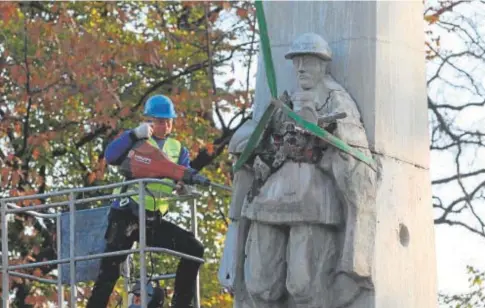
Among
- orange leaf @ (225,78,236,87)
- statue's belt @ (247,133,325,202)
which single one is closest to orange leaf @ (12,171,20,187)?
orange leaf @ (225,78,236,87)

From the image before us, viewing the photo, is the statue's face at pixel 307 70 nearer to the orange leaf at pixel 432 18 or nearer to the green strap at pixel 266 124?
the green strap at pixel 266 124

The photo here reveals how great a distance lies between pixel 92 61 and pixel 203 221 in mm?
2316

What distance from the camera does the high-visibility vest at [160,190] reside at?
1778 centimetres

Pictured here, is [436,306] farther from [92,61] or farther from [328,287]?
[92,61]

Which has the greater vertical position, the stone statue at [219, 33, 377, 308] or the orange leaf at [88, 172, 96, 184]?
the orange leaf at [88, 172, 96, 184]

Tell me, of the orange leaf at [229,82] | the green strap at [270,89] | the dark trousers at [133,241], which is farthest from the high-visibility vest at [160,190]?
the orange leaf at [229,82]

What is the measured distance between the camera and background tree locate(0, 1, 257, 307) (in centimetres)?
2659

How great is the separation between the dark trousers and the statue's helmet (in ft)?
7.83

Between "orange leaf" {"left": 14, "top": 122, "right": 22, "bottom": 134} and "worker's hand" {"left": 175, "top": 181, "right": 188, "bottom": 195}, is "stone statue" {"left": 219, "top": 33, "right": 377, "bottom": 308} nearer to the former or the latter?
"worker's hand" {"left": 175, "top": 181, "right": 188, "bottom": 195}

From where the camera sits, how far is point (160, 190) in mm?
17797

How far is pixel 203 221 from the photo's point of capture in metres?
27.2

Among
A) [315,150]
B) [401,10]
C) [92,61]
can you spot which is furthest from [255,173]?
[92,61]

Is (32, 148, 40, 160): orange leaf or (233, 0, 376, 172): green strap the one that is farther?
(32, 148, 40, 160): orange leaf

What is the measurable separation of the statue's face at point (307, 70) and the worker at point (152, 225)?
2040 millimetres
